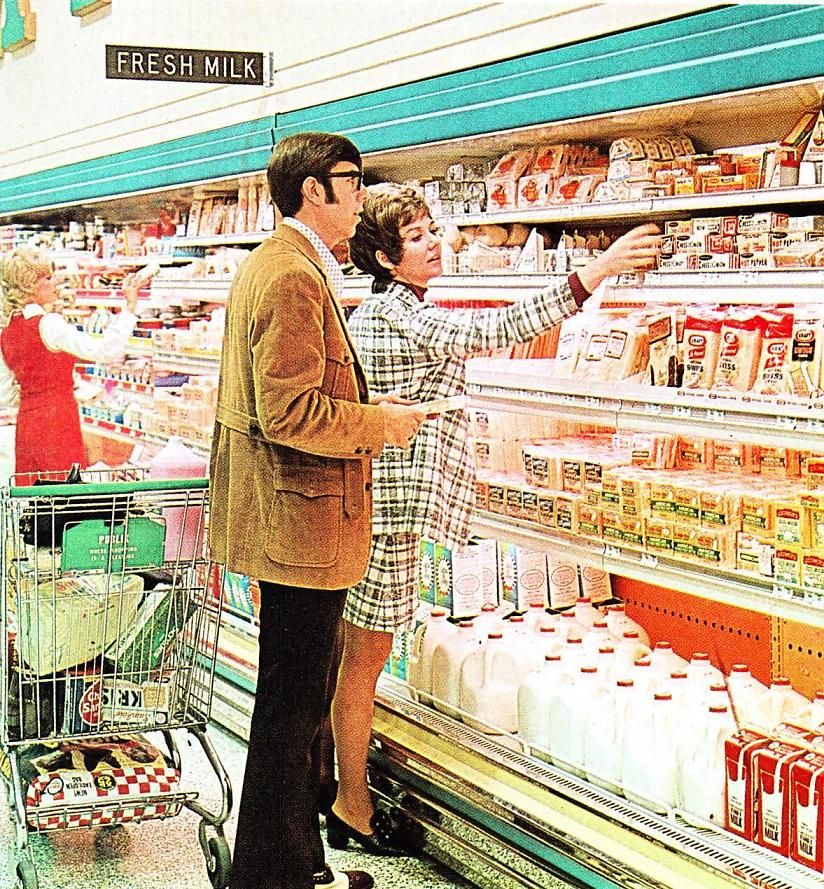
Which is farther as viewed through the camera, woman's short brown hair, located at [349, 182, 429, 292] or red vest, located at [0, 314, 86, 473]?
red vest, located at [0, 314, 86, 473]

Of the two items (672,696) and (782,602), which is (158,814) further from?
(782,602)

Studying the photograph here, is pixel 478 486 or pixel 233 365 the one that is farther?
pixel 478 486

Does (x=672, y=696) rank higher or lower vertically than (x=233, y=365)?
lower

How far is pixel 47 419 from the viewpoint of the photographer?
564 cm

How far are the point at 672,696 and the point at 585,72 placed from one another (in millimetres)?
1506

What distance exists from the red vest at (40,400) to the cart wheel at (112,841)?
78.5 inches

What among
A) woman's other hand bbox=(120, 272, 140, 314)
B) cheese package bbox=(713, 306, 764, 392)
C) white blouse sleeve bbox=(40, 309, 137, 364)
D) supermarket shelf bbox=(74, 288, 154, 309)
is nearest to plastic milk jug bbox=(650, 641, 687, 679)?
cheese package bbox=(713, 306, 764, 392)

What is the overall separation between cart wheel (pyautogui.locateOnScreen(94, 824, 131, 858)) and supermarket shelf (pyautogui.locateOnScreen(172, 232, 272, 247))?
2.44 m

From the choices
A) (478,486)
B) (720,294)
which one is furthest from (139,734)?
(720,294)

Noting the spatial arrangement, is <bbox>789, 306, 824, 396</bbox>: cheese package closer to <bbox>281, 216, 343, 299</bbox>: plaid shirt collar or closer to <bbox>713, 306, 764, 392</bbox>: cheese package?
<bbox>713, 306, 764, 392</bbox>: cheese package

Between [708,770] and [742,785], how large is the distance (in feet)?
0.37

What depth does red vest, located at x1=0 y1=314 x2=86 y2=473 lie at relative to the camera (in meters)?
5.50

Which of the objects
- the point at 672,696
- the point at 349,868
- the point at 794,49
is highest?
the point at 794,49

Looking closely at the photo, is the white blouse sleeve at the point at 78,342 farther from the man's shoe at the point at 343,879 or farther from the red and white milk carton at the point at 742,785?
the red and white milk carton at the point at 742,785
